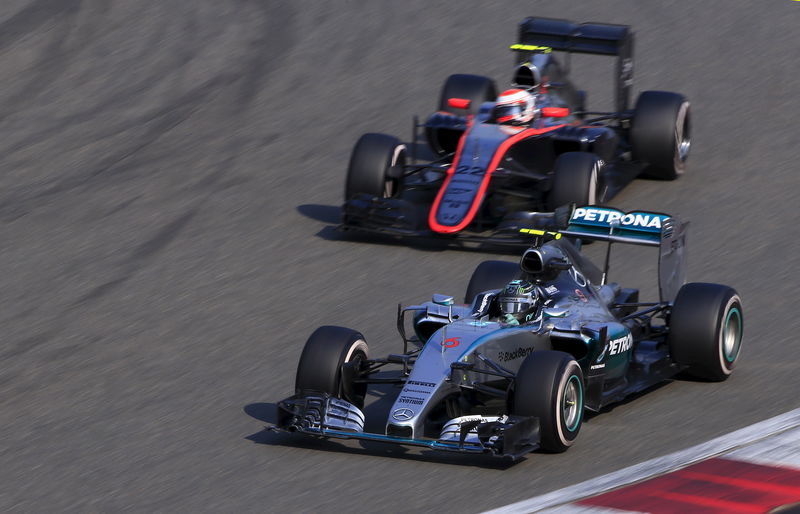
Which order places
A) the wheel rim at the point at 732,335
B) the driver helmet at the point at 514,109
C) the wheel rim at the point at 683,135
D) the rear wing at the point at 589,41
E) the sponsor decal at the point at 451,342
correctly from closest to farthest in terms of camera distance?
the sponsor decal at the point at 451,342, the wheel rim at the point at 732,335, the driver helmet at the point at 514,109, the wheel rim at the point at 683,135, the rear wing at the point at 589,41

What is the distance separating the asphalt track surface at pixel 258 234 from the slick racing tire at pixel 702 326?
0.27m

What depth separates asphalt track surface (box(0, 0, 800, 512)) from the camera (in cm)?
1060

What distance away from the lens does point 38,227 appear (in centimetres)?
1762

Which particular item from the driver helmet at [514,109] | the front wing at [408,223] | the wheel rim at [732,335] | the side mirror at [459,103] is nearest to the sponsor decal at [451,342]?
the wheel rim at [732,335]

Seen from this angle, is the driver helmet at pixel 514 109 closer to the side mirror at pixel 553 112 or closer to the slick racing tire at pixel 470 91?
the side mirror at pixel 553 112

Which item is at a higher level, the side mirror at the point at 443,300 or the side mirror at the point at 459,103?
the side mirror at the point at 459,103

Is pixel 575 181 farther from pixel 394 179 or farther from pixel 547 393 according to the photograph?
pixel 547 393

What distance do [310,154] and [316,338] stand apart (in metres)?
8.94

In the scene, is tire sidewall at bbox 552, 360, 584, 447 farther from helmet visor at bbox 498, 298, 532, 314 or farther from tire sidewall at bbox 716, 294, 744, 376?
tire sidewall at bbox 716, 294, 744, 376

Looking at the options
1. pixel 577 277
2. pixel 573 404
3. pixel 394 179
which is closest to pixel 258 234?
pixel 394 179

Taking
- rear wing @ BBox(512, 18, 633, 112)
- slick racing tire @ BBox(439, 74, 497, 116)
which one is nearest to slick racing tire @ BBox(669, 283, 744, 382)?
rear wing @ BBox(512, 18, 633, 112)

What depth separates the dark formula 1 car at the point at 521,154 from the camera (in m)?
16.1

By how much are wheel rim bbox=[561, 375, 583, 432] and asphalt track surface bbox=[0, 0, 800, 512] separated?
0.22m

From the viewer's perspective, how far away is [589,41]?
1855 centimetres
